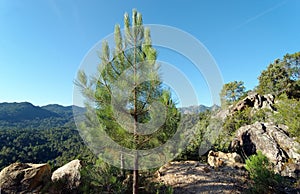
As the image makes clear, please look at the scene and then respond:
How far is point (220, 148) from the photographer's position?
9.06 m

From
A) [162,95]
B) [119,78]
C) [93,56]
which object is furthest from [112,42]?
[162,95]

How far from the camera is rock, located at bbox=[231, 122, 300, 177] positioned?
21.4 feet

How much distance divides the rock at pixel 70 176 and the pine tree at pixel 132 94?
160cm

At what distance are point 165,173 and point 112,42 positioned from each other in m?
4.67

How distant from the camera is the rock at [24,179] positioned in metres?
3.94

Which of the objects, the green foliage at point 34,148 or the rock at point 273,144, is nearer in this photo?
the rock at point 273,144

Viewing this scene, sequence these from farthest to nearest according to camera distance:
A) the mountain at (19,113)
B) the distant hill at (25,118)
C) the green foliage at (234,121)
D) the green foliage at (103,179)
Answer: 1. the mountain at (19,113)
2. the distant hill at (25,118)
3. the green foliage at (234,121)
4. the green foliage at (103,179)

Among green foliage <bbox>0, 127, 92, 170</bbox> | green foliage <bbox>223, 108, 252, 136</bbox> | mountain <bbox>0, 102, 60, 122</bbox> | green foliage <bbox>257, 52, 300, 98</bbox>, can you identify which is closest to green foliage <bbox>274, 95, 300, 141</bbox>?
green foliage <bbox>223, 108, 252, 136</bbox>

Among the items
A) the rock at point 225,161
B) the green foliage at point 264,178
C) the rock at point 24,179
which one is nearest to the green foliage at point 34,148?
the rock at point 24,179

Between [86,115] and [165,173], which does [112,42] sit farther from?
[165,173]

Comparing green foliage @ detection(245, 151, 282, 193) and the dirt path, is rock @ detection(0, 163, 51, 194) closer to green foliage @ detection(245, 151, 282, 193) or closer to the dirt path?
the dirt path

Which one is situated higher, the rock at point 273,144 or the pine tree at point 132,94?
the pine tree at point 132,94

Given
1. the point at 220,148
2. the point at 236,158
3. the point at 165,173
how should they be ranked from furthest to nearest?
the point at 220,148 → the point at 236,158 → the point at 165,173

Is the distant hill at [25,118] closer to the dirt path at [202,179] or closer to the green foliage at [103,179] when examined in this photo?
the dirt path at [202,179]
